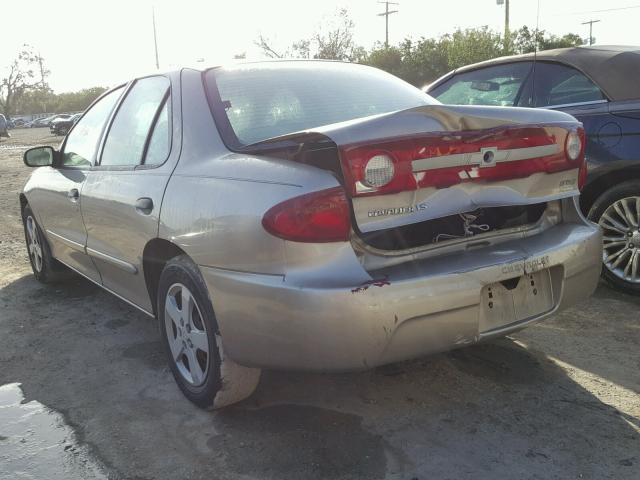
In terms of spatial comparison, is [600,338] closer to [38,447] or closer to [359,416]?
[359,416]

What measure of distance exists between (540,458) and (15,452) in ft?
7.27

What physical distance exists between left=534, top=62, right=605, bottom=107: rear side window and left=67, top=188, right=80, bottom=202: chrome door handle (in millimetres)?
3420

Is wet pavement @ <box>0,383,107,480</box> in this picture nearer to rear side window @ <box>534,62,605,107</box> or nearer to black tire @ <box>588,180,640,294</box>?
black tire @ <box>588,180,640,294</box>

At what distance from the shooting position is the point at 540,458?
2367mm

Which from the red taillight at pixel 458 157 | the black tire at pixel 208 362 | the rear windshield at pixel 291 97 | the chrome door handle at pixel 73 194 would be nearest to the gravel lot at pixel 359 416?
the black tire at pixel 208 362

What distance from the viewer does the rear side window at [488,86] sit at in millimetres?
4855

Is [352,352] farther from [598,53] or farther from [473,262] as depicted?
[598,53]

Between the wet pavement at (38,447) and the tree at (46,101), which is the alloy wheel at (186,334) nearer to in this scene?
the wet pavement at (38,447)

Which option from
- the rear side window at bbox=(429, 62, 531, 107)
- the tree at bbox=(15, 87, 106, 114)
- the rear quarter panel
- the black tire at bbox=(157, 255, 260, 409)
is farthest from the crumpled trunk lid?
the tree at bbox=(15, 87, 106, 114)

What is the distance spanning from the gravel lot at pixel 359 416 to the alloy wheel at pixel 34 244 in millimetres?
1415

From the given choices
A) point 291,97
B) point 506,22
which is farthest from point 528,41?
point 291,97

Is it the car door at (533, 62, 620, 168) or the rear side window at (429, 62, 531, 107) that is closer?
the car door at (533, 62, 620, 168)

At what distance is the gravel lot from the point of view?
2395 mm

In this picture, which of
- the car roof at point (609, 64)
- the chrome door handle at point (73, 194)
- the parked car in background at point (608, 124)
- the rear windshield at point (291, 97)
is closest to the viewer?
the rear windshield at point (291, 97)
